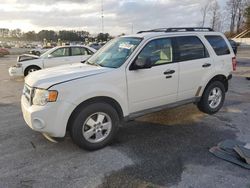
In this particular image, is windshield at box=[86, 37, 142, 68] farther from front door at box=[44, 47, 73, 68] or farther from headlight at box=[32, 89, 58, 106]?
front door at box=[44, 47, 73, 68]

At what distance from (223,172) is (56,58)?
908cm

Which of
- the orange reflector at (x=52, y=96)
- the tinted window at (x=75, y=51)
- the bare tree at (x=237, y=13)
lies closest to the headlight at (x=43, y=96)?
the orange reflector at (x=52, y=96)

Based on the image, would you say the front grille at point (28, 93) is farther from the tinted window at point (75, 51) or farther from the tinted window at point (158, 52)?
the tinted window at point (75, 51)

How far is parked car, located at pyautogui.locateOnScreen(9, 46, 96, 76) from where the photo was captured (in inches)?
416

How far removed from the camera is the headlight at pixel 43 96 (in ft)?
11.3

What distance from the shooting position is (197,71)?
194 inches

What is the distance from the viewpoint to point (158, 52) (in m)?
4.42

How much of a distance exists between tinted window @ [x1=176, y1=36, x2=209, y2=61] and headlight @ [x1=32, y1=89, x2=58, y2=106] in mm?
2467

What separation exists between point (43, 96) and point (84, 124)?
0.74 m

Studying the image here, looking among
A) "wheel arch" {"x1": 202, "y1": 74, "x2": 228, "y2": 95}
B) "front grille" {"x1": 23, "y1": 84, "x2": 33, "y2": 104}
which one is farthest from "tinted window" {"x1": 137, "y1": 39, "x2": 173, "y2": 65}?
"front grille" {"x1": 23, "y1": 84, "x2": 33, "y2": 104}

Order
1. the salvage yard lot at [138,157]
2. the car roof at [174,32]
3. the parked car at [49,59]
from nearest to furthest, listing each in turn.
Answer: the salvage yard lot at [138,157], the car roof at [174,32], the parked car at [49,59]

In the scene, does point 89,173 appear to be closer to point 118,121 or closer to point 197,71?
point 118,121

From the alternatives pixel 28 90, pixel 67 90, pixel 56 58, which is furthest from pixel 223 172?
pixel 56 58

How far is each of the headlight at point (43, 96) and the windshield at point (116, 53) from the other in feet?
3.77
